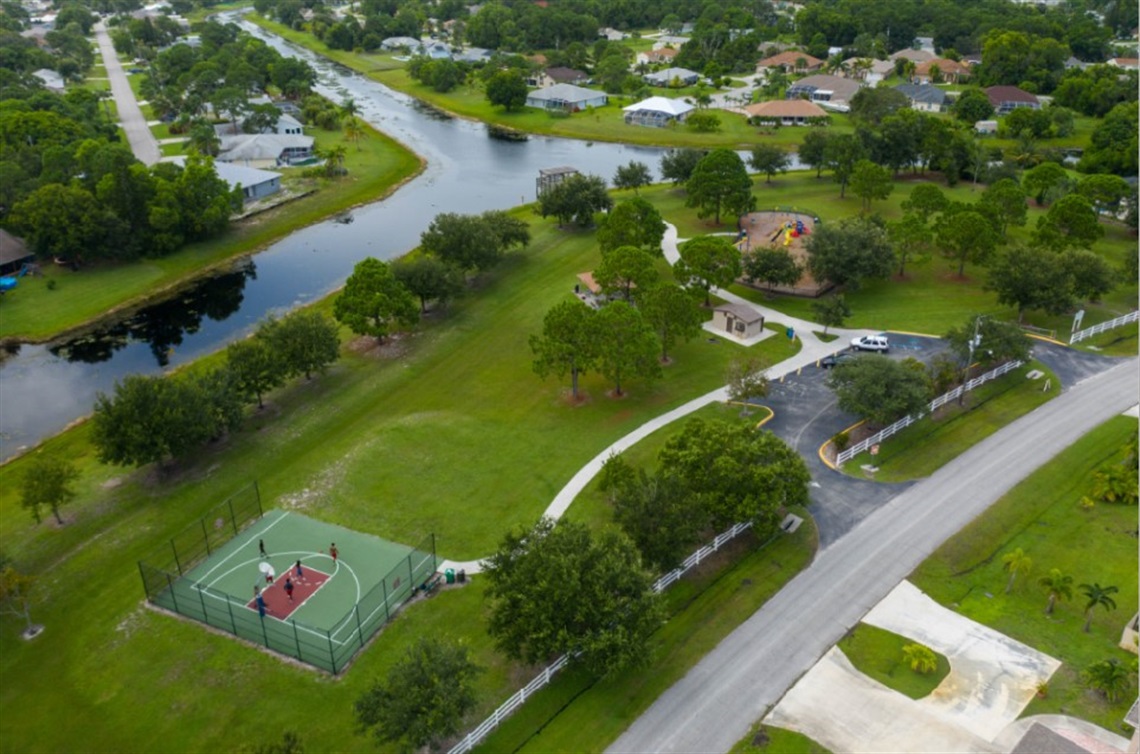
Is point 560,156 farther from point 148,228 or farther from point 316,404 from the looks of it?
A: point 316,404

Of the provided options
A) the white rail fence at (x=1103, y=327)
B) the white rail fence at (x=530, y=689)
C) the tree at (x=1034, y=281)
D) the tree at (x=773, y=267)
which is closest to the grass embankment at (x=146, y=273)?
the tree at (x=773, y=267)

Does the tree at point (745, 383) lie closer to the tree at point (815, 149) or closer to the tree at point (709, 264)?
the tree at point (709, 264)

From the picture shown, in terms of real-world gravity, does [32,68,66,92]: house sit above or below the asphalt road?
above

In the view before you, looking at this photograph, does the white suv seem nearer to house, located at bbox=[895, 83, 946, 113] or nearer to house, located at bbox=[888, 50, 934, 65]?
house, located at bbox=[895, 83, 946, 113]

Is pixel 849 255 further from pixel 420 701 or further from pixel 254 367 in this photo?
pixel 420 701

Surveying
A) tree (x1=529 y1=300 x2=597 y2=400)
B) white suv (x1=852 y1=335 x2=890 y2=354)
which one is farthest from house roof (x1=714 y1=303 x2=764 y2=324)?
tree (x1=529 y1=300 x2=597 y2=400)

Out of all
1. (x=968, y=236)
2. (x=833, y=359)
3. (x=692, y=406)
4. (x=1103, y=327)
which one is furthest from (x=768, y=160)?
(x=692, y=406)

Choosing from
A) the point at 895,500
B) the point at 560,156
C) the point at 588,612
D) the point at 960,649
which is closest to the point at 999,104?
the point at 560,156
